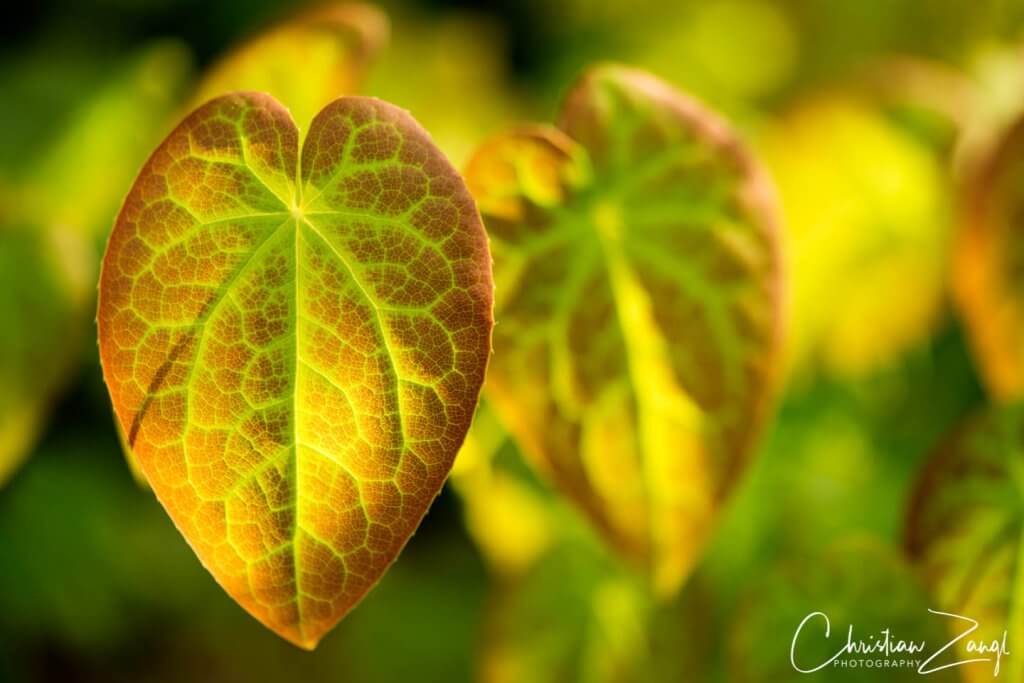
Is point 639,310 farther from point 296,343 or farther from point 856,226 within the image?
point 856,226

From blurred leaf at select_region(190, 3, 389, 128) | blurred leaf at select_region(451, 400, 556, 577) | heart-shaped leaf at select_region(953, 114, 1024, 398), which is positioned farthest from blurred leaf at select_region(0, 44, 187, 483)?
heart-shaped leaf at select_region(953, 114, 1024, 398)

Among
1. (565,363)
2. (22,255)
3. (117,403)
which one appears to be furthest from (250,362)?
(22,255)

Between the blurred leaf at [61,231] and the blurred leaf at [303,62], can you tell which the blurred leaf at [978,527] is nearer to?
the blurred leaf at [303,62]

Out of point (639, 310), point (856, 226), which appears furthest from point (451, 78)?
point (639, 310)

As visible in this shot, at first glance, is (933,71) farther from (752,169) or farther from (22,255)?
(22,255)

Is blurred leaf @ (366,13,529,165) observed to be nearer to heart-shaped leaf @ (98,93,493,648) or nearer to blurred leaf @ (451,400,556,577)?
blurred leaf @ (451,400,556,577)

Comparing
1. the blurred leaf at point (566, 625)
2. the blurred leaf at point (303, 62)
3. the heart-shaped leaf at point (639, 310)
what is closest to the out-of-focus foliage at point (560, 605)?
the blurred leaf at point (566, 625)

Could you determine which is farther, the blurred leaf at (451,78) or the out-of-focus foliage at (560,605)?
the blurred leaf at (451,78)
